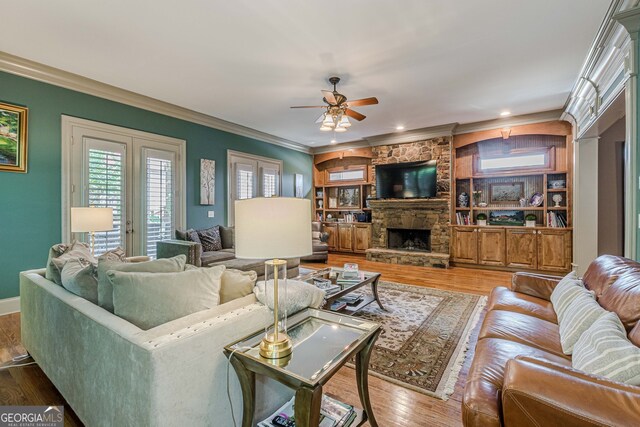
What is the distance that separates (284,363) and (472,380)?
0.84 m

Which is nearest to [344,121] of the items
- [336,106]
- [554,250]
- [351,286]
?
[336,106]

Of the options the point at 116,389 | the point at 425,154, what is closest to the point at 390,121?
the point at 425,154

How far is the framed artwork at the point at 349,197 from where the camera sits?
7.52m

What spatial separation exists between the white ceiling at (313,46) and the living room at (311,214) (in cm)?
3

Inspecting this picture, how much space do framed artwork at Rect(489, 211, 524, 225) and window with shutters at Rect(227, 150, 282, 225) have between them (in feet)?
14.7

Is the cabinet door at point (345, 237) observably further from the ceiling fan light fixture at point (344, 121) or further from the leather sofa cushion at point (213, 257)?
the ceiling fan light fixture at point (344, 121)

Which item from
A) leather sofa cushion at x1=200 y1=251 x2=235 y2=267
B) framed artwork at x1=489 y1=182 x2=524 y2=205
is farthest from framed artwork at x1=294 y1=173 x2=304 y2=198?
framed artwork at x1=489 y1=182 x2=524 y2=205

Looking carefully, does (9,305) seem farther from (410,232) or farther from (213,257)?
(410,232)

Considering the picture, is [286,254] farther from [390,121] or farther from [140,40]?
[390,121]

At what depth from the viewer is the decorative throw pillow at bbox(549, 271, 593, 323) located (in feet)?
6.35

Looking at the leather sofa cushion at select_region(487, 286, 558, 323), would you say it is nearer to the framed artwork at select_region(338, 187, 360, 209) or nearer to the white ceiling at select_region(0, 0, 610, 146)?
the white ceiling at select_region(0, 0, 610, 146)

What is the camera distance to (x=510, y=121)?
17.3ft

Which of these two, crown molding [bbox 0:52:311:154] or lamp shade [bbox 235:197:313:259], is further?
crown molding [bbox 0:52:311:154]

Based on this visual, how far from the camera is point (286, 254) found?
47.9 inches
